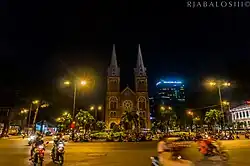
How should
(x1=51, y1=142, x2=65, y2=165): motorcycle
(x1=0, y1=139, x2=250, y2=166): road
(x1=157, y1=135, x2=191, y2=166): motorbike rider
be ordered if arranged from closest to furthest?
(x1=157, y1=135, x2=191, y2=166): motorbike rider, (x1=51, y1=142, x2=65, y2=165): motorcycle, (x1=0, y1=139, x2=250, y2=166): road

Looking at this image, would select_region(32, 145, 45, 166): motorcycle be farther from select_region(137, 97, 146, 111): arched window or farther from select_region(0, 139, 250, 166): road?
select_region(137, 97, 146, 111): arched window

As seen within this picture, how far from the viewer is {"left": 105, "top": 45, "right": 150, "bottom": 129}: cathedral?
9712 cm

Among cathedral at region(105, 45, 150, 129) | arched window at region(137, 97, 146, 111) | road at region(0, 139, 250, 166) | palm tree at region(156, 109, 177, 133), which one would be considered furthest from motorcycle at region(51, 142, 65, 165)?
arched window at region(137, 97, 146, 111)

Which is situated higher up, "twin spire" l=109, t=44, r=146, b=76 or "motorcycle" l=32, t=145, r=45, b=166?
"twin spire" l=109, t=44, r=146, b=76

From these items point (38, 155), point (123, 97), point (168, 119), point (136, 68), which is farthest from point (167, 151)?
point (136, 68)

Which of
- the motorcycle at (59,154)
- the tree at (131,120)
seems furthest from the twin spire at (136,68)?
the motorcycle at (59,154)

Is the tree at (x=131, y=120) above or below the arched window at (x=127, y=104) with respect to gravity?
below

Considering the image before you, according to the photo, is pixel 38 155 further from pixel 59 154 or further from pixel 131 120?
pixel 131 120

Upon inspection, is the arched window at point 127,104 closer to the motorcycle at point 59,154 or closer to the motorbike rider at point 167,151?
the motorcycle at point 59,154

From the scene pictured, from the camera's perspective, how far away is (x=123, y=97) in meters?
102

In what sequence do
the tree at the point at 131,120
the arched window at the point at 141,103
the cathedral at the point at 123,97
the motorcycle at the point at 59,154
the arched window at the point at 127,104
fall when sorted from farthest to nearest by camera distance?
the arched window at the point at 127,104 < the arched window at the point at 141,103 < the cathedral at the point at 123,97 < the tree at the point at 131,120 < the motorcycle at the point at 59,154

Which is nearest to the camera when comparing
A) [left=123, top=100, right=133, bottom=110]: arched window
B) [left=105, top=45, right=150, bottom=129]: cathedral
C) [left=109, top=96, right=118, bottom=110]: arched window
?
[left=105, top=45, right=150, bottom=129]: cathedral

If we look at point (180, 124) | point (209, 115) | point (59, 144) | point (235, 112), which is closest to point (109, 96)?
point (180, 124)

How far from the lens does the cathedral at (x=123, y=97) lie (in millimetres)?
97125
